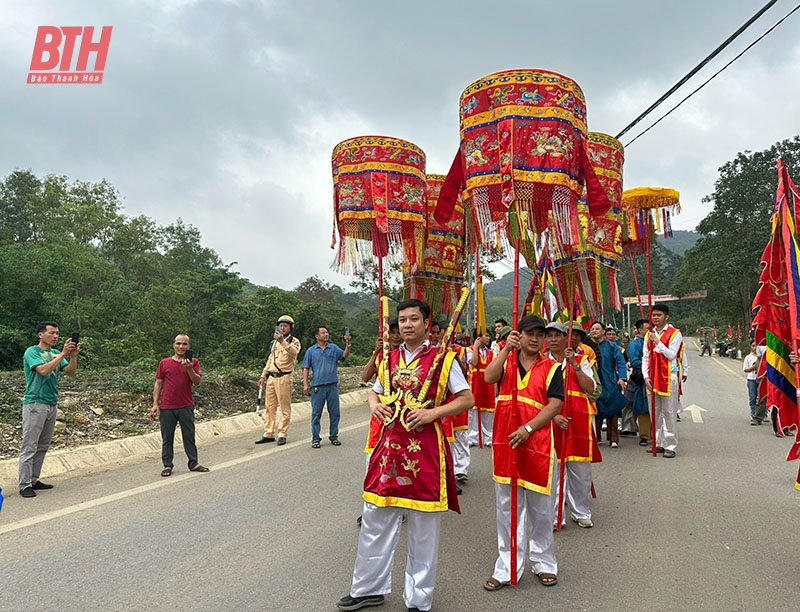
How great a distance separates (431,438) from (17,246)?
75.4 feet

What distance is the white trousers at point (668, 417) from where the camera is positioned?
683 cm

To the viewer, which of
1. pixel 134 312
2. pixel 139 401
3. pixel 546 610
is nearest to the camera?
pixel 546 610

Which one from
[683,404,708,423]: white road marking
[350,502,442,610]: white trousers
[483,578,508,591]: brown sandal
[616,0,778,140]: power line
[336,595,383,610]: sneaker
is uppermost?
[616,0,778,140]: power line

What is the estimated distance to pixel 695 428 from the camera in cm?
901

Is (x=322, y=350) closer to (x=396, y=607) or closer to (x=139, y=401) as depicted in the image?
(x=139, y=401)

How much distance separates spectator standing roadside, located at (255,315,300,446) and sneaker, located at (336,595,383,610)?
4.91 metres

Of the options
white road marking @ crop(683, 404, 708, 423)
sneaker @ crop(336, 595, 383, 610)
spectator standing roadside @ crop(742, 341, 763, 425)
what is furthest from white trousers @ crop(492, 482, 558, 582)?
white road marking @ crop(683, 404, 708, 423)

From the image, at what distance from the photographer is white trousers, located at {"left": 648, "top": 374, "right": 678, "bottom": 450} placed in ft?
22.4

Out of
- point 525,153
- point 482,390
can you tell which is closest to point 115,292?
point 482,390

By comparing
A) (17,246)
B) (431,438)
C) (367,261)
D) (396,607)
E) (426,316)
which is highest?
(17,246)

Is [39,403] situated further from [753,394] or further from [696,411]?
[696,411]

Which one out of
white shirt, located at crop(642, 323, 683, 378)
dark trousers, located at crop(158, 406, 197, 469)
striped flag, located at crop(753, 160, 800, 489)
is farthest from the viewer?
white shirt, located at crop(642, 323, 683, 378)

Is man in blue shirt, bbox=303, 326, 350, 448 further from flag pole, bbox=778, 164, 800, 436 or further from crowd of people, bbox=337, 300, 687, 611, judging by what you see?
flag pole, bbox=778, 164, 800, 436

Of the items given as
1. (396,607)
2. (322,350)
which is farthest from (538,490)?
(322,350)
